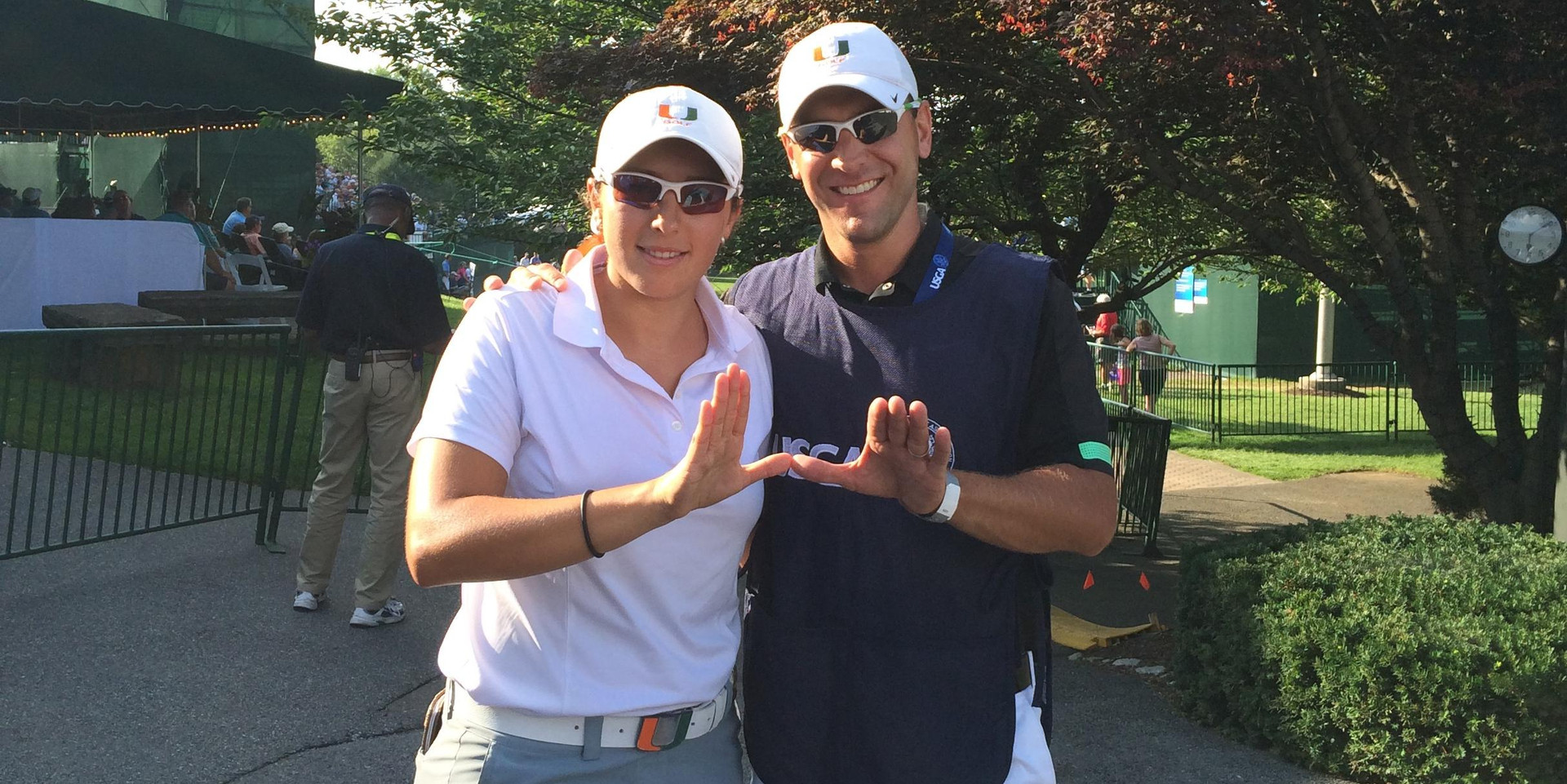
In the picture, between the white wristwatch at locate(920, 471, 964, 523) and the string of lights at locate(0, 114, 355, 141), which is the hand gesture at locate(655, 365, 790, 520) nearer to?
the white wristwatch at locate(920, 471, 964, 523)

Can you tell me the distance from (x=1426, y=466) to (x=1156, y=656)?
880 cm

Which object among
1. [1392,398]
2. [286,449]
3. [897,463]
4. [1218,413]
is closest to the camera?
[897,463]

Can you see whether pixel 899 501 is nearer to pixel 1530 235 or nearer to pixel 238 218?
pixel 1530 235

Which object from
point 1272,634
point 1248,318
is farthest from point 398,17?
point 1248,318

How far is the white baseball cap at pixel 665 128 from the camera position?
2096 millimetres

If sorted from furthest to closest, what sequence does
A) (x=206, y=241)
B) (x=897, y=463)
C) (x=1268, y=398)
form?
(x=1268, y=398), (x=206, y=241), (x=897, y=463)

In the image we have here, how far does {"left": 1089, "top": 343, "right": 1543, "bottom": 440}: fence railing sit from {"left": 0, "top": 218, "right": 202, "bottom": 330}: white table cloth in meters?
11.7

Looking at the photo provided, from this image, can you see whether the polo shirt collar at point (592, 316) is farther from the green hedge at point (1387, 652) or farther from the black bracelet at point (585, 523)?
the green hedge at point (1387, 652)

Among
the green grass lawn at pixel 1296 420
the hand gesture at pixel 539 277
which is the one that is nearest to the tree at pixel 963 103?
the hand gesture at pixel 539 277

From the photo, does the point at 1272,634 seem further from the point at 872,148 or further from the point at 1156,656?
the point at 872,148

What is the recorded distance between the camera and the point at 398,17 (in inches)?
429

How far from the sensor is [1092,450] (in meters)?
2.20

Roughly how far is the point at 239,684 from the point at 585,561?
4.10 meters

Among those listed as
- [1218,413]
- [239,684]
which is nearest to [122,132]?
[1218,413]
